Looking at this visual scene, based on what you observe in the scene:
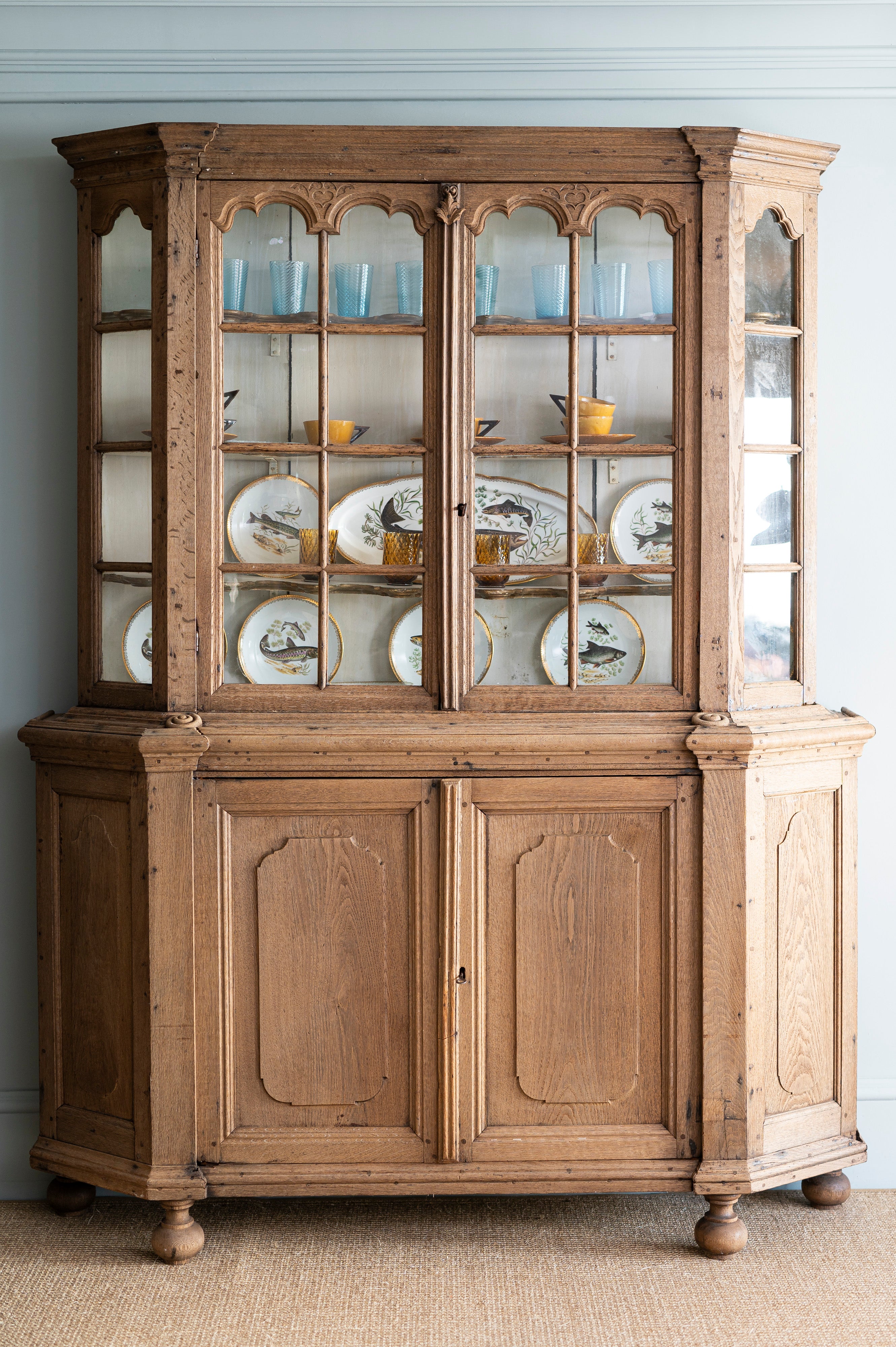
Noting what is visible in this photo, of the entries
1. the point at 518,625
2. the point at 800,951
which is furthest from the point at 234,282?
the point at 800,951

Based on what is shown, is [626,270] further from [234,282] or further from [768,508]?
[234,282]

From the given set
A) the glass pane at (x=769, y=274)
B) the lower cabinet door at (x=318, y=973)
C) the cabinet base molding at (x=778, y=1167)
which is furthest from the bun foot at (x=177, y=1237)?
the glass pane at (x=769, y=274)

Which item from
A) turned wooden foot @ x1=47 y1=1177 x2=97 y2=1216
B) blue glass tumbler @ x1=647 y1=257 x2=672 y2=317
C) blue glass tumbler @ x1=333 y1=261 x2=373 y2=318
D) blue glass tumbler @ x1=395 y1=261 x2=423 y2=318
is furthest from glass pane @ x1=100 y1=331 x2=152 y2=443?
turned wooden foot @ x1=47 y1=1177 x2=97 y2=1216

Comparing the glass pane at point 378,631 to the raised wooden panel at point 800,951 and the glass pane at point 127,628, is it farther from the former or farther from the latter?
the raised wooden panel at point 800,951

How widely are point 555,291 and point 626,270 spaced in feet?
0.53

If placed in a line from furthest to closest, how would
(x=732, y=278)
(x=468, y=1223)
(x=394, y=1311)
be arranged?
(x=468, y=1223), (x=732, y=278), (x=394, y=1311)

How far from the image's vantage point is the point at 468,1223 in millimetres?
2451

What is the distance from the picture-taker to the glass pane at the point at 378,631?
2.35 metres

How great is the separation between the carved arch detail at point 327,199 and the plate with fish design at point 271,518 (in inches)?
21.3

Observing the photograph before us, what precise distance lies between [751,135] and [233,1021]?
2.17 meters

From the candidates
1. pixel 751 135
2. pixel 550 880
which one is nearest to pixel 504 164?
pixel 751 135

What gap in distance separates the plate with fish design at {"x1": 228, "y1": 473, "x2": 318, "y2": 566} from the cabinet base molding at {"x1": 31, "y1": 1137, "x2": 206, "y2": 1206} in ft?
4.30

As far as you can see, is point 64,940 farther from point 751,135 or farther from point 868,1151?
point 751,135

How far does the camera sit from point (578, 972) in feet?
7.55
